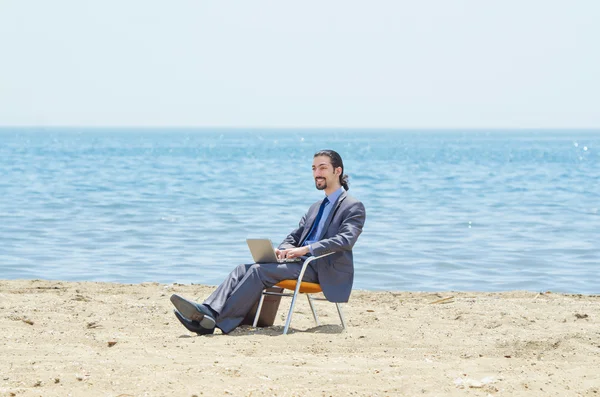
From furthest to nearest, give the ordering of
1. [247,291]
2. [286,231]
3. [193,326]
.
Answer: [286,231]
[247,291]
[193,326]

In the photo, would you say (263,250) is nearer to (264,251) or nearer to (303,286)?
(264,251)

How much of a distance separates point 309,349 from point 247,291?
0.79m

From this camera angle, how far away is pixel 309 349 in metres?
6.13

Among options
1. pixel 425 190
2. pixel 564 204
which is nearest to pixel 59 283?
pixel 564 204

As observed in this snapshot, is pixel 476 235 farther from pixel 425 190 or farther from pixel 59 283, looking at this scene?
pixel 425 190

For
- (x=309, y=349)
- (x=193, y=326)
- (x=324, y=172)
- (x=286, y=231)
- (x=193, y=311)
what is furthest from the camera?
(x=286, y=231)

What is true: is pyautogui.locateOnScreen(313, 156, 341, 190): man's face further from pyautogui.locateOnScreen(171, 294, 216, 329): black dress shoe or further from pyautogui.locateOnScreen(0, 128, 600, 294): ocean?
pyautogui.locateOnScreen(0, 128, 600, 294): ocean

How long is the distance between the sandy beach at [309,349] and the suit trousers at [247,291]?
15 cm

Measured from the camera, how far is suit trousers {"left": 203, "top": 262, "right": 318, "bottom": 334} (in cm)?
669

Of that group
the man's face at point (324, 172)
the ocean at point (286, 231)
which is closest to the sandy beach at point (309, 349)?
the man's face at point (324, 172)

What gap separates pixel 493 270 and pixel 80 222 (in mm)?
Answer: 8625

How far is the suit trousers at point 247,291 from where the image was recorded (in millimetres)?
6691

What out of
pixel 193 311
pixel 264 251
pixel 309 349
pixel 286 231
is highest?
pixel 264 251

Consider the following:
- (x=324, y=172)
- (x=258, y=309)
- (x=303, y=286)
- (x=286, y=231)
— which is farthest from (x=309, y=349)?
(x=286, y=231)
